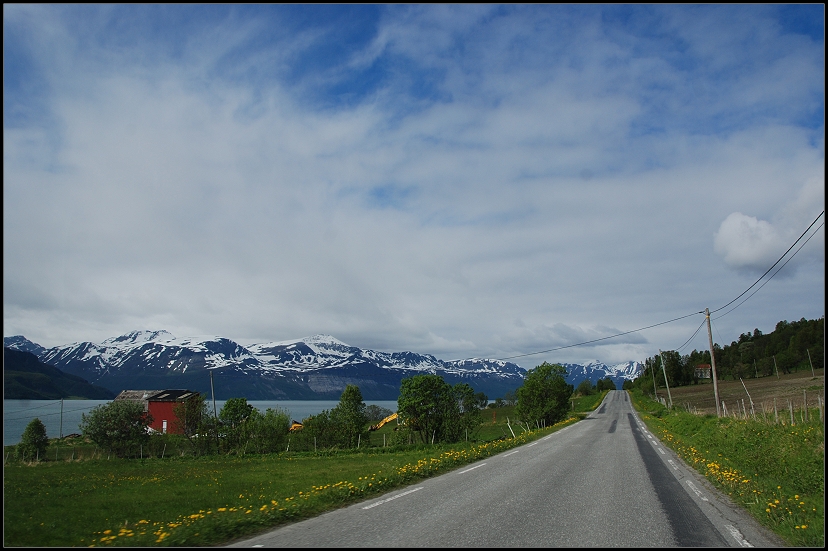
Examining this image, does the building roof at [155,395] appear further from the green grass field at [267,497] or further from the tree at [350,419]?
the green grass field at [267,497]

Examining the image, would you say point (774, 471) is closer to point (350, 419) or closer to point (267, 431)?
point (350, 419)

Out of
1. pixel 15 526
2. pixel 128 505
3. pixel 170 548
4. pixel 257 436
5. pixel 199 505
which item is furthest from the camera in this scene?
pixel 257 436

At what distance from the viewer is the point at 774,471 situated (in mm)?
14148

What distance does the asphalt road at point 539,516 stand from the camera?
748 cm

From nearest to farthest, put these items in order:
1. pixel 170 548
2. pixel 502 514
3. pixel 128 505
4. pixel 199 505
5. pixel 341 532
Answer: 1. pixel 170 548
2. pixel 341 532
3. pixel 502 514
4. pixel 199 505
5. pixel 128 505

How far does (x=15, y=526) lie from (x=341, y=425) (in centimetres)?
5197

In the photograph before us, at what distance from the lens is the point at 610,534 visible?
7840mm

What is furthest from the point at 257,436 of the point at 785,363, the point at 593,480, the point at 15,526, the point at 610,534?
the point at 785,363

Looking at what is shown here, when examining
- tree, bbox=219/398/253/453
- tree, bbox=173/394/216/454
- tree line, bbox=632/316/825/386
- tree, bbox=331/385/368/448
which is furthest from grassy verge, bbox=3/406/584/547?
tree line, bbox=632/316/825/386

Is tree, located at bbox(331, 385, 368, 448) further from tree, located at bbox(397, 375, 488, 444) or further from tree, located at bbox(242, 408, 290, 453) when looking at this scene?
tree, located at bbox(397, 375, 488, 444)

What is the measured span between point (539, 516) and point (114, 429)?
2703 inches

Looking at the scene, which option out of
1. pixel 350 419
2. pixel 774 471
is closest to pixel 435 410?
pixel 350 419

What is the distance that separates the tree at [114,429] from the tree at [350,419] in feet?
81.9

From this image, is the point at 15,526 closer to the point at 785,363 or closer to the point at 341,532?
the point at 341,532
